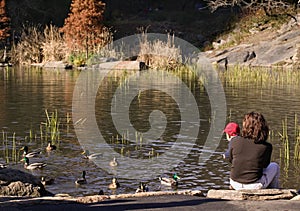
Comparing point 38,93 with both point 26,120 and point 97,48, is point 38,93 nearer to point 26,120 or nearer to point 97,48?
point 26,120

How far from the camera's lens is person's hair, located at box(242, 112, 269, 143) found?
791cm

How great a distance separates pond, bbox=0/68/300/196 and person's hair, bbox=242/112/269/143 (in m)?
2.16

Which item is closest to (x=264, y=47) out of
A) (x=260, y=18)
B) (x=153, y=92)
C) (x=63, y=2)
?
→ (x=260, y=18)

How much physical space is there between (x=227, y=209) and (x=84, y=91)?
1600 cm

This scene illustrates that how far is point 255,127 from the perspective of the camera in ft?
26.0

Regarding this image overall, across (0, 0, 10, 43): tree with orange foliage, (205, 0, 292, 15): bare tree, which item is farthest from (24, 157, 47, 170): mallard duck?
(0, 0, 10, 43): tree with orange foliage

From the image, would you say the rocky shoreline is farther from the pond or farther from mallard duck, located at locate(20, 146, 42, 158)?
mallard duck, located at locate(20, 146, 42, 158)

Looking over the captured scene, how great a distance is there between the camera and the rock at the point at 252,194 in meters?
7.68

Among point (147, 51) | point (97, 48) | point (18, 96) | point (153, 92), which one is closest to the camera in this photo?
point (18, 96)

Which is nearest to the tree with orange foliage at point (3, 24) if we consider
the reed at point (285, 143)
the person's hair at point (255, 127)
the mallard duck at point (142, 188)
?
the reed at point (285, 143)

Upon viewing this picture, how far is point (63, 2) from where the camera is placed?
178 ft

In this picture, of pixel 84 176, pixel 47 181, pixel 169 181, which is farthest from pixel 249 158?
pixel 47 181

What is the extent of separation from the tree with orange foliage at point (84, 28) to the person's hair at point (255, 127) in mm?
27744

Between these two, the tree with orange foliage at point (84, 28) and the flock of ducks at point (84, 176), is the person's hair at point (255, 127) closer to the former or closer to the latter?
the flock of ducks at point (84, 176)
